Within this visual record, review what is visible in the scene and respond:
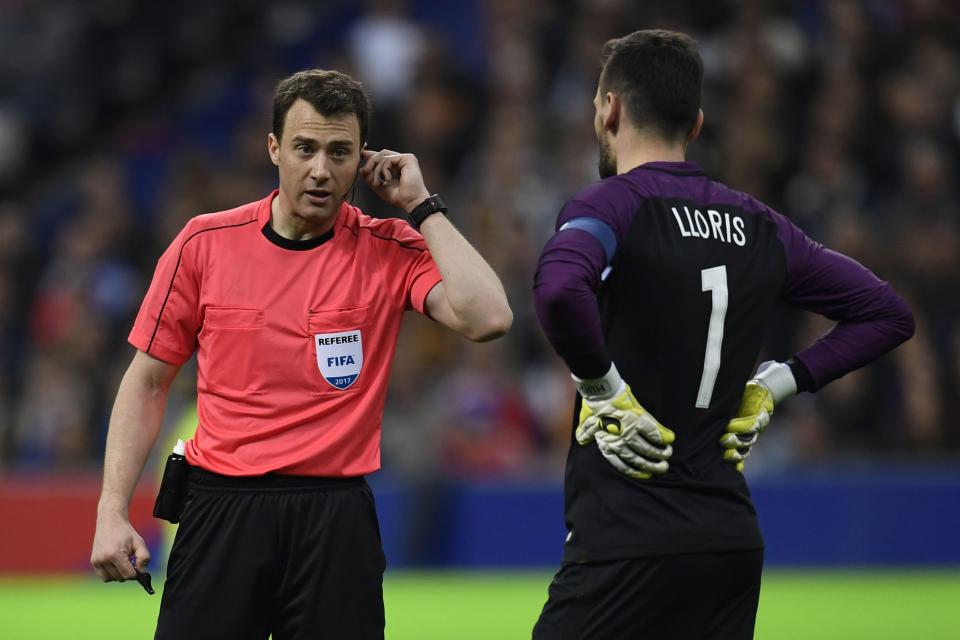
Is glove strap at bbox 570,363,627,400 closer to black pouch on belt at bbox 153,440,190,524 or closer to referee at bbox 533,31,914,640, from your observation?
referee at bbox 533,31,914,640

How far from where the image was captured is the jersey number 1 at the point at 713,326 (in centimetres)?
379

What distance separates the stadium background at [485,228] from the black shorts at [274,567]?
3.28m

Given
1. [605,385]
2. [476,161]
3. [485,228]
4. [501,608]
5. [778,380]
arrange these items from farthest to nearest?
[476,161], [485,228], [501,608], [778,380], [605,385]

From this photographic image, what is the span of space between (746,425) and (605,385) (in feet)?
1.56

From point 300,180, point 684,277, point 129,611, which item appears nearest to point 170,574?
point 300,180

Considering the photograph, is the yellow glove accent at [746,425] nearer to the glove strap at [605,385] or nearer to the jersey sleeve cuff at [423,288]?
the glove strap at [605,385]

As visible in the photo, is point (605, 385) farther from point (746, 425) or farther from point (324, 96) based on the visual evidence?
point (324, 96)

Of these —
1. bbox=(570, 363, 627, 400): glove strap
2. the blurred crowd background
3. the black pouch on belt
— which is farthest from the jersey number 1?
the blurred crowd background

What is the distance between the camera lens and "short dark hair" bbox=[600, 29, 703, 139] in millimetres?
3875

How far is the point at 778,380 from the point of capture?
164 inches

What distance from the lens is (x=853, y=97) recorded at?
37.3ft

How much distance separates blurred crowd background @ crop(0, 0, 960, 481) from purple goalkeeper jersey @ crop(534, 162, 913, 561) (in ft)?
18.2

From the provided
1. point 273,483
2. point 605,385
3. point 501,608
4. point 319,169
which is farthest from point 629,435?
point 501,608

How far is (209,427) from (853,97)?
8554 mm
